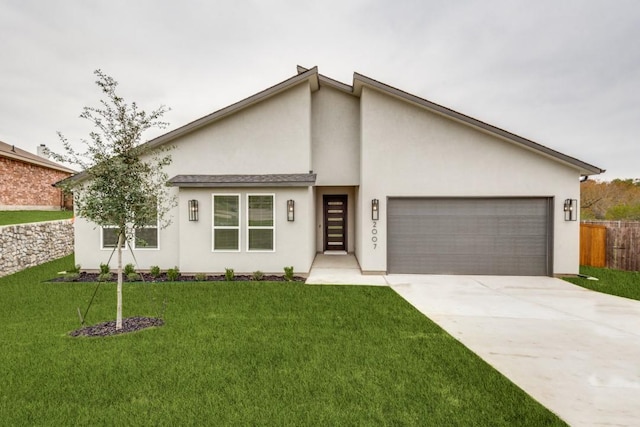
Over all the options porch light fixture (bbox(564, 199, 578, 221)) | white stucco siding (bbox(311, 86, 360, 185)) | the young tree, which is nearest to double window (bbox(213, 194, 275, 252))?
white stucco siding (bbox(311, 86, 360, 185))

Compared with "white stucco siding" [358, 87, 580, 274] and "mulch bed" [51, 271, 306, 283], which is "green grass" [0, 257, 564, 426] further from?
"white stucco siding" [358, 87, 580, 274]

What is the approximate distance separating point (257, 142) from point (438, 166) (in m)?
5.99

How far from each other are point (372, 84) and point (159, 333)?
8.62m

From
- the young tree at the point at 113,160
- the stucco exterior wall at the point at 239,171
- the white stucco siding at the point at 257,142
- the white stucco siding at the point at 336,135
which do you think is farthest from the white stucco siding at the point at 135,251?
the white stucco siding at the point at 336,135

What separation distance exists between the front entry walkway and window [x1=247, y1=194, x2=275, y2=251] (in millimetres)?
1797

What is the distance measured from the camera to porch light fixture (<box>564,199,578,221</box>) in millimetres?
8977

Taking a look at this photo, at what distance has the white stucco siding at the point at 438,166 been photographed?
9117mm

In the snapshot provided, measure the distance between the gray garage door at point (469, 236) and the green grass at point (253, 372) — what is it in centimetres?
386

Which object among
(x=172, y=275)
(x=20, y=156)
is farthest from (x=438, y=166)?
(x=20, y=156)

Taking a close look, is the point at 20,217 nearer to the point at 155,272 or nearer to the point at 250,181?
the point at 155,272

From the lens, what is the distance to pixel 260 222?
9.20 m

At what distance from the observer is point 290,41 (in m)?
17.2

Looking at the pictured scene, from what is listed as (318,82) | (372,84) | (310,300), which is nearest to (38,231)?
(310,300)

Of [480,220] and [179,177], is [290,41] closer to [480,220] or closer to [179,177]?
[179,177]
